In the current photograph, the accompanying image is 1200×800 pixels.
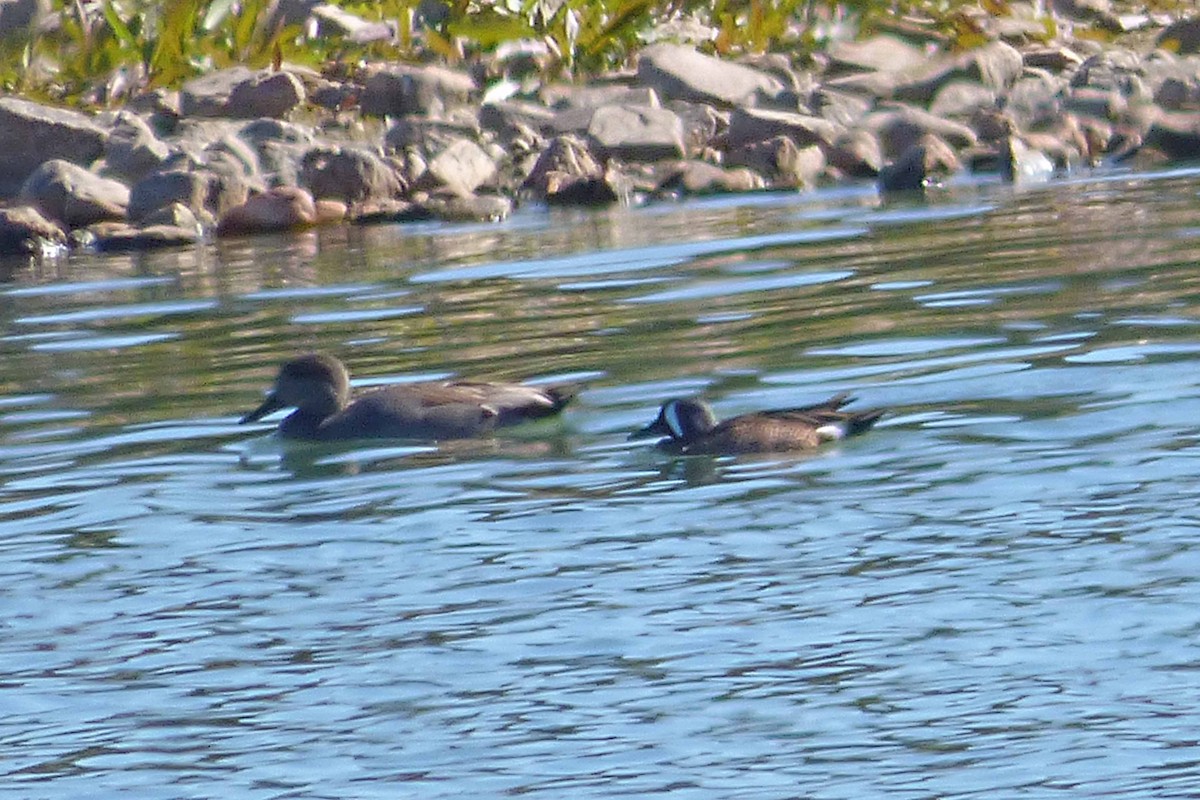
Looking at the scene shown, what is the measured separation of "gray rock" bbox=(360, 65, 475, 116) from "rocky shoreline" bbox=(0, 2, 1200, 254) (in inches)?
0.7

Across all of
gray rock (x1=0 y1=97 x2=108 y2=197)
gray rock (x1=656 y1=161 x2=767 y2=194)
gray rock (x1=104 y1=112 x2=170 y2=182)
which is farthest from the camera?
gray rock (x1=0 y1=97 x2=108 y2=197)

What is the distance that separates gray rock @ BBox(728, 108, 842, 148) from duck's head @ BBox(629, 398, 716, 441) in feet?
41.6

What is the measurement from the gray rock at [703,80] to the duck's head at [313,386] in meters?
13.2

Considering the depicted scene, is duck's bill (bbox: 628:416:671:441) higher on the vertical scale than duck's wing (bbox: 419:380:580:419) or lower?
lower

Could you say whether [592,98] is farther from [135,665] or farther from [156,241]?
[135,665]

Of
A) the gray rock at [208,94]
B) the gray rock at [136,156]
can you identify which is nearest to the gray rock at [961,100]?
the gray rock at [208,94]

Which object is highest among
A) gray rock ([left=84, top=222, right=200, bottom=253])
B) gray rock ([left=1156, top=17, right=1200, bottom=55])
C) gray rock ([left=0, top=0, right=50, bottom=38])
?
gray rock ([left=0, top=0, right=50, bottom=38])

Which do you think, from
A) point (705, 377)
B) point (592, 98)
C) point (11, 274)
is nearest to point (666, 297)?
point (705, 377)

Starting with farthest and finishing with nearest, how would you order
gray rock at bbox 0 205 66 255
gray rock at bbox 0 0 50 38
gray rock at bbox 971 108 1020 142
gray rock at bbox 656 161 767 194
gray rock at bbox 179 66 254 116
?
gray rock at bbox 0 0 50 38 < gray rock at bbox 179 66 254 116 < gray rock at bbox 971 108 1020 142 < gray rock at bbox 656 161 767 194 < gray rock at bbox 0 205 66 255

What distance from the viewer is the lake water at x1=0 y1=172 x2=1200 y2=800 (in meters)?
5.83

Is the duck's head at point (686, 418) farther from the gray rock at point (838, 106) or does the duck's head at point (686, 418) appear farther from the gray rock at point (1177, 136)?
the gray rock at point (838, 106)

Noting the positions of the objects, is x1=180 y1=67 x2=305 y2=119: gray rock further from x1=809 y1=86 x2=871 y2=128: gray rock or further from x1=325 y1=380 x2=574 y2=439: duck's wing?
x1=325 y1=380 x2=574 y2=439: duck's wing

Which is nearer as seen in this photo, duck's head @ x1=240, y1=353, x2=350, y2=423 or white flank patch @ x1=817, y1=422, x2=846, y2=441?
white flank patch @ x1=817, y1=422, x2=846, y2=441

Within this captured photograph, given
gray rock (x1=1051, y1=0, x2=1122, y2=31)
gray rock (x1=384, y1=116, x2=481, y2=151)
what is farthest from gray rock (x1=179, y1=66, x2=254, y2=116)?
gray rock (x1=1051, y1=0, x2=1122, y2=31)
